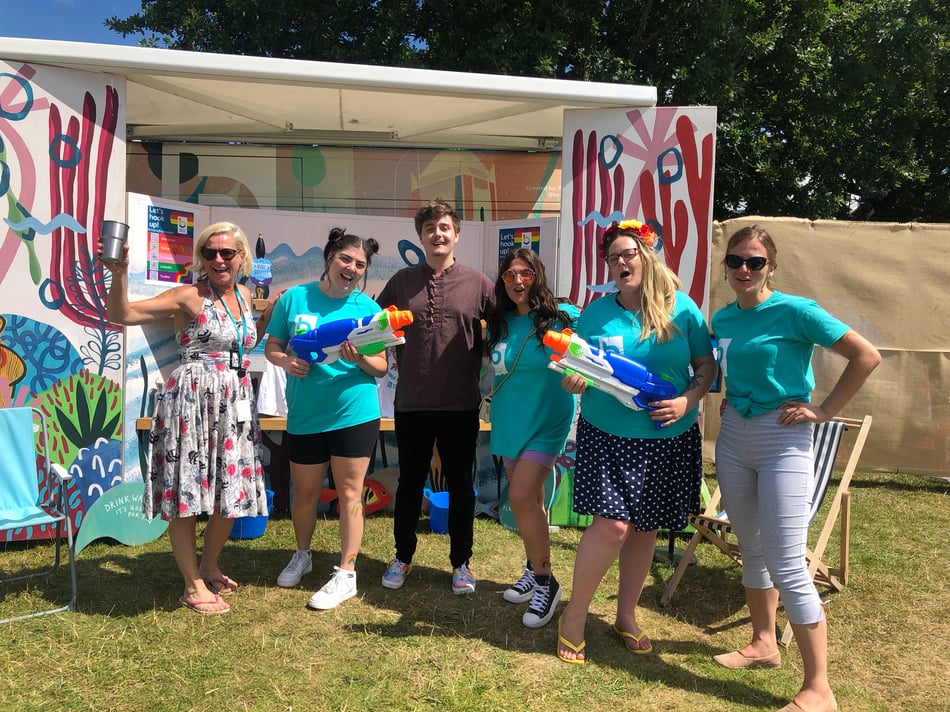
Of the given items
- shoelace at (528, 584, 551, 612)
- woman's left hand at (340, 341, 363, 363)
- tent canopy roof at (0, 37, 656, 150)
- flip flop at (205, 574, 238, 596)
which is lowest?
flip flop at (205, 574, 238, 596)

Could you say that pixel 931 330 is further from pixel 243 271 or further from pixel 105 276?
pixel 105 276

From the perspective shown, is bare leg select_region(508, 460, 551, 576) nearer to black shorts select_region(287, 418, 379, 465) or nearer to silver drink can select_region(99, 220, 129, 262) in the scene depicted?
black shorts select_region(287, 418, 379, 465)

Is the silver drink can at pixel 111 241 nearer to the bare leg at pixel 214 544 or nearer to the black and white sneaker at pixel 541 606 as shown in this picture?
the bare leg at pixel 214 544

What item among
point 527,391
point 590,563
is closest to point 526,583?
point 590,563

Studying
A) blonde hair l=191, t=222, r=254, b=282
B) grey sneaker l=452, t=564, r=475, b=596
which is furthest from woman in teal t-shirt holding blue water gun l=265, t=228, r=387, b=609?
grey sneaker l=452, t=564, r=475, b=596

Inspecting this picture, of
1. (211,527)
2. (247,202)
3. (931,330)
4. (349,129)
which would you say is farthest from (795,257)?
(211,527)

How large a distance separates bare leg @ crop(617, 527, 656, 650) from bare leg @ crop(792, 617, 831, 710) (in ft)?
1.89

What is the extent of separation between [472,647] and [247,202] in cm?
380

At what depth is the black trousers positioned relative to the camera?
3162 mm

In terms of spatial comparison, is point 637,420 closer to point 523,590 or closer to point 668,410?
point 668,410

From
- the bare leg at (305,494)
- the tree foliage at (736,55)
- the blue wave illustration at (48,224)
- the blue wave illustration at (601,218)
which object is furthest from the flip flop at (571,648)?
the tree foliage at (736,55)

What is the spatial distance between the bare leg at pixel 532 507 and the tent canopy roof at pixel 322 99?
7.59 feet

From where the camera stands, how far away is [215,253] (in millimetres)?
2906

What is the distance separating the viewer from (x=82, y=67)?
3.78 m
